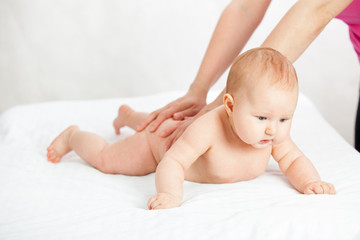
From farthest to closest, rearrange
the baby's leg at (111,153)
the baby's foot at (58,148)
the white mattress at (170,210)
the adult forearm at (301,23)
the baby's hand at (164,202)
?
the baby's foot at (58,148) < the baby's leg at (111,153) < the adult forearm at (301,23) < the baby's hand at (164,202) < the white mattress at (170,210)

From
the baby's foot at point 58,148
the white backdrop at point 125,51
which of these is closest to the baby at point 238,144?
the baby's foot at point 58,148

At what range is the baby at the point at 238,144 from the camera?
1.22 m

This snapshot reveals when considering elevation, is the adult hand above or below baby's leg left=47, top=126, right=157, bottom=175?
above

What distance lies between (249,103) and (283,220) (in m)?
0.31

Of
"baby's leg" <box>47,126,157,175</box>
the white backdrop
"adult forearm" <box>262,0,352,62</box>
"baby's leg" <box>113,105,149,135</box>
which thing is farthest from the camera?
the white backdrop

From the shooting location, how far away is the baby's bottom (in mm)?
1608

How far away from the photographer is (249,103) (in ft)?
4.09

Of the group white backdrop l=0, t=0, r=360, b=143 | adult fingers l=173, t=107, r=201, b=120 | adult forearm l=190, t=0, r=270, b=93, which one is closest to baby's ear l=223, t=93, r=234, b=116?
adult fingers l=173, t=107, r=201, b=120

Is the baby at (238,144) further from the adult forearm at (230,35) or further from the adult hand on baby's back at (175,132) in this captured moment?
the adult forearm at (230,35)

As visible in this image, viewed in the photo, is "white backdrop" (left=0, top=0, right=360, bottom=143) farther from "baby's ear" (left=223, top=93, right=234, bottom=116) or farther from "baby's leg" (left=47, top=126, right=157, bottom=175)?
"baby's ear" (left=223, top=93, right=234, bottom=116)

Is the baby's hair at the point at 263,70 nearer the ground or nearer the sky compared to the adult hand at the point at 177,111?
nearer the sky

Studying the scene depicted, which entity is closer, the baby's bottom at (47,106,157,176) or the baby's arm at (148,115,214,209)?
the baby's arm at (148,115,214,209)

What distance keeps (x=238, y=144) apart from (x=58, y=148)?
0.70 meters

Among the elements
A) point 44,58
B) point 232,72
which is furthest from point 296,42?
point 44,58
